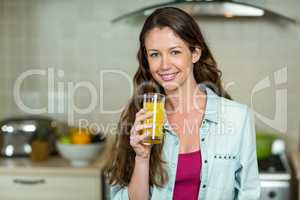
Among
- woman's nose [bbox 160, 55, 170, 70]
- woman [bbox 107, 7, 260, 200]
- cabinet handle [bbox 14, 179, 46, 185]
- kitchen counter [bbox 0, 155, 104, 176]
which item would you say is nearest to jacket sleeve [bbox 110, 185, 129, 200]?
woman [bbox 107, 7, 260, 200]

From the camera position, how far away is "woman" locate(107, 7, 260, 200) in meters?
1.42

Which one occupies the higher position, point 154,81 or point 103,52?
point 103,52

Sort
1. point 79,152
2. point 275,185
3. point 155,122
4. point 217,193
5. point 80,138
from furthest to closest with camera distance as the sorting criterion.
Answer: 1. point 80,138
2. point 79,152
3. point 275,185
4. point 217,193
5. point 155,122

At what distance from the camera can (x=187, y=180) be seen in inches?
57.1

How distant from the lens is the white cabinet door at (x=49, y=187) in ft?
7.82

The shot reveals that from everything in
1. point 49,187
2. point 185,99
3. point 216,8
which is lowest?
point 49,187

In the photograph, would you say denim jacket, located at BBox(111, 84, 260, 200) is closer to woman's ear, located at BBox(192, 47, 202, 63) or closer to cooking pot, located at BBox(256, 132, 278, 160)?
woman's ear, located at BBox(192, 47, 202, 63)

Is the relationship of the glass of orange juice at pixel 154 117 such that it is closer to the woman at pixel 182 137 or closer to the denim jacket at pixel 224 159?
the woman at pixel 182 137

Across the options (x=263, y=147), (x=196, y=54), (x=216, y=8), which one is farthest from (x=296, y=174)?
(x=196, y=54)

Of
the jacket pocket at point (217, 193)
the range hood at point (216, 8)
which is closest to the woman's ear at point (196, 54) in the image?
the jacket pocket at point (217, 193)

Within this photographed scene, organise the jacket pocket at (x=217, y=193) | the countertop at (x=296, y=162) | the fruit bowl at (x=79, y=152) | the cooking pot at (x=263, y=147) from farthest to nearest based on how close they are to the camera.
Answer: the cooking pot at (x=263, y=147), the fruit bowl at (x=79, y=152), the countertop at (x=296, y=162), the jacket pocket at (x=217, y=193)

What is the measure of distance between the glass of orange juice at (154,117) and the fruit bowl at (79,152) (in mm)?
1089

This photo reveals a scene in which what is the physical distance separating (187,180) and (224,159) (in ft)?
0.39

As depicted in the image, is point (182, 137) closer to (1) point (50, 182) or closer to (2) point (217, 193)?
(2) point (217, 193)
